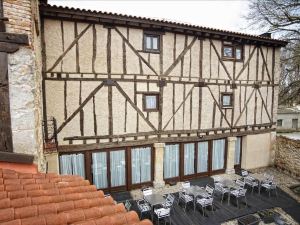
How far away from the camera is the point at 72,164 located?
8.16m

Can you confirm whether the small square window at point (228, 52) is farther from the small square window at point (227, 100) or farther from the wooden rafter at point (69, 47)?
the wooden rafter at point (69, 47)

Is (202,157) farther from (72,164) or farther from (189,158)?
(72,164)

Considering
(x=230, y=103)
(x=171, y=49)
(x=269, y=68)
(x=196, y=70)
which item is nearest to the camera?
(x=171, y=49)

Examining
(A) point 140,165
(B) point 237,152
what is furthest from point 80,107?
(B) point 237,152

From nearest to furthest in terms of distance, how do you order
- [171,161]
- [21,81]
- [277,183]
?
[21,81]
[171,161]
[277,183]

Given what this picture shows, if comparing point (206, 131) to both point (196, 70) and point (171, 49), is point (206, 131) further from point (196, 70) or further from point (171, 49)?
point (171, 49)

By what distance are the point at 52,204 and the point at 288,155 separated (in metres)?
12.7

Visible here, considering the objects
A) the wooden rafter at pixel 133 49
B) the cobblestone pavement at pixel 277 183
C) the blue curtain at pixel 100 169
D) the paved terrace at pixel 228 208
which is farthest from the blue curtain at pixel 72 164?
the wooden rafter at pixel 133 49

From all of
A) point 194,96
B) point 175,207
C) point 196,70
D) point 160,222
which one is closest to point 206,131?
point 194,96

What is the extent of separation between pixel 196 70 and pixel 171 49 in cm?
160

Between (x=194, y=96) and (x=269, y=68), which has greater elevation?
(x=269, y=68)

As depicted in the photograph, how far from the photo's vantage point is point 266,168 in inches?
467

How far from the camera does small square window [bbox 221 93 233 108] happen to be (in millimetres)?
10316

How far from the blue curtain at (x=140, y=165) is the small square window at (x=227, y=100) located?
4.57 meters
